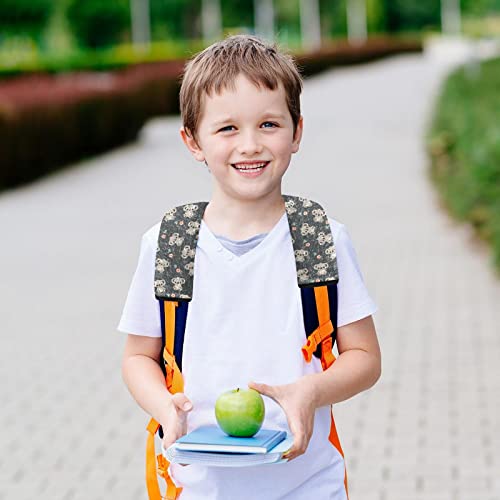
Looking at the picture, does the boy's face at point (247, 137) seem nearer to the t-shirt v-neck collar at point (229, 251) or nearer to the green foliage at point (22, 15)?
the t-shirt v-neck collar at point (229, 251)

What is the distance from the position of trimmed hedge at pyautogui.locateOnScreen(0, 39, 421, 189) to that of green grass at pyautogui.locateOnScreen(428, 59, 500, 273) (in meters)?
3.15

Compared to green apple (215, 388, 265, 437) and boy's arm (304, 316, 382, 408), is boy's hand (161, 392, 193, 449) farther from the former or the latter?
boy's arm (304, 316, 382, 408)

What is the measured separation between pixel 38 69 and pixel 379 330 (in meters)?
29.7

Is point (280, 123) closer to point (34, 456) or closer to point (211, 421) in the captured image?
point (211, 421)

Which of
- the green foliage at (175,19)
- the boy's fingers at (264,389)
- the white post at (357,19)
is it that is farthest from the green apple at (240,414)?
the green foliage at (175,19)

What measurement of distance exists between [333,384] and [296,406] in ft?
0.48

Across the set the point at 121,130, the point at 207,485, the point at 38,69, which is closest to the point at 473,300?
the point at 207,485

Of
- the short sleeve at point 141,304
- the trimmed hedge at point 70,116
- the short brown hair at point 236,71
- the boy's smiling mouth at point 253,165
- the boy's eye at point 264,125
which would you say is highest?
the short brown hair at point 236,71

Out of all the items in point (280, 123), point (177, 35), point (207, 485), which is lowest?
point (177, 35)

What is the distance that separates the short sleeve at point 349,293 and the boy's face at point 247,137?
6.9 inches

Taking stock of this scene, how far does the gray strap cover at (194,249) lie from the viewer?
2.32 meters

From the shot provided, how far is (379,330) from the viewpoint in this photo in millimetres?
7785

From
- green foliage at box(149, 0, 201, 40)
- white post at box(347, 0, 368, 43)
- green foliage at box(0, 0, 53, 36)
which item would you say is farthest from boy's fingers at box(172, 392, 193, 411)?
green foliage at box(149, 0, 201, 40)

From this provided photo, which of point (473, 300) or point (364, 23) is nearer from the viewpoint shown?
point (473, 300)
